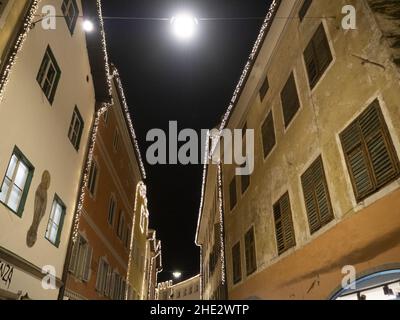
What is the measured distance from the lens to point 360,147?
24.7 ft

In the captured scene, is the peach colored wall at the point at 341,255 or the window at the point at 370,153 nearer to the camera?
the peach colored wall at the point at 341,255

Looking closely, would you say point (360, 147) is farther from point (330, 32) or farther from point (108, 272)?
point (108, 272)

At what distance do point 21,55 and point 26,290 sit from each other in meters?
6.55

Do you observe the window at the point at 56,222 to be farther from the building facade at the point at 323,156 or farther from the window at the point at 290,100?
the window at the point at 290,100

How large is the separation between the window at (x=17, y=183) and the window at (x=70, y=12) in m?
5.91

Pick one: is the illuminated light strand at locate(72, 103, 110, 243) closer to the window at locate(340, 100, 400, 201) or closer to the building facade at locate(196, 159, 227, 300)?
the building facade at locate(196, 159, 227, 300)

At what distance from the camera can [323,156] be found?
8977 millimetres

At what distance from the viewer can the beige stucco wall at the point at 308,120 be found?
7105mm

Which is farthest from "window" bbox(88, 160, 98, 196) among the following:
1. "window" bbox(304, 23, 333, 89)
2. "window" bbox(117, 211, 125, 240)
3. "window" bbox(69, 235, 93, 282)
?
"window" bbox(304, 23, 333, 89)

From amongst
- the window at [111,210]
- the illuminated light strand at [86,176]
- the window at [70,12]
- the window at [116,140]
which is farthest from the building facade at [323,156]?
the window at [116,140]

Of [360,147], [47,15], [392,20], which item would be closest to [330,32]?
[392,20]

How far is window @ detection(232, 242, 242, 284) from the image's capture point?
52.4 ft

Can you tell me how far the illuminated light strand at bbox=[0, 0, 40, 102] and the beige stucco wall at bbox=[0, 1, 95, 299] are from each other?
0.44 meters

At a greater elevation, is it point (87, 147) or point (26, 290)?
point (87, 147)
